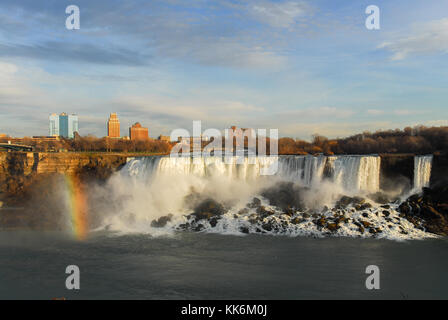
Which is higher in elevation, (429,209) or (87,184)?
(87,184)

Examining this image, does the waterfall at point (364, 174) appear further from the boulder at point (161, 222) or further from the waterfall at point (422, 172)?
the boulder at point (161, 222)

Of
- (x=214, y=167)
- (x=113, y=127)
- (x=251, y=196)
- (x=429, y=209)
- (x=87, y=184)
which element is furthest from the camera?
(x=113, y=127)

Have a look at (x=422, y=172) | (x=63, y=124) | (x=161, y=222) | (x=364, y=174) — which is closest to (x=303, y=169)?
(x=364, y=174)

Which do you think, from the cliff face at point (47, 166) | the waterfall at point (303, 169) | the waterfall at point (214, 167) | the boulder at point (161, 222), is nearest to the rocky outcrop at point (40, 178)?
the cliff face at point (47, 166)

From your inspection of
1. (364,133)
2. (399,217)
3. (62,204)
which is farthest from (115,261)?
(364,133)

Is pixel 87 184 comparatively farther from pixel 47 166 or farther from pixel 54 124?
pixel 54 124
